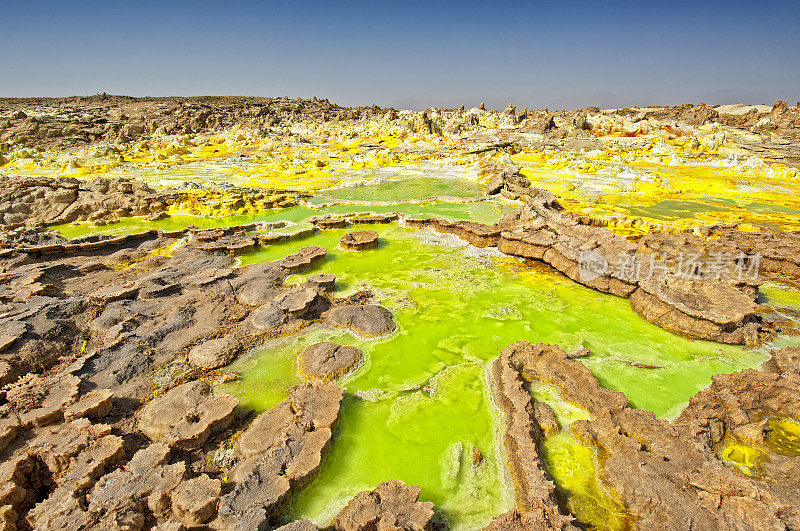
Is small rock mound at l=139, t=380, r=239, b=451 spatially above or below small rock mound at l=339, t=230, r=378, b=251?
below

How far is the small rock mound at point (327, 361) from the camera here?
6686 mm

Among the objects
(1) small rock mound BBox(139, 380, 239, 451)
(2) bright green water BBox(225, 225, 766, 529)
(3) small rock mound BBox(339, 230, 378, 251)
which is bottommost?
(2) bright green water BBox(225, 225, 766, 529)

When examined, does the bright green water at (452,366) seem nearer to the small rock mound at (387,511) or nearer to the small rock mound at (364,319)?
the small rock mound at (364,319)

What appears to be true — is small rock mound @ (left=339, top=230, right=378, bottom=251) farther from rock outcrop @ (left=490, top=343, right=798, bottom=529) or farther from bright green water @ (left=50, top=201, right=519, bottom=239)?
rock outcrop @ (left=490, top=343, right=798, bottom=529)

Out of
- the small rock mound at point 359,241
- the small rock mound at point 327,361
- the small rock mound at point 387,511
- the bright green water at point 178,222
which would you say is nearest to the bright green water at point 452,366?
the small rock mound at point 327,361

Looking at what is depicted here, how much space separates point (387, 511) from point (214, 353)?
4505 millimetres

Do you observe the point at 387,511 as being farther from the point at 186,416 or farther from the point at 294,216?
the point at 294,216

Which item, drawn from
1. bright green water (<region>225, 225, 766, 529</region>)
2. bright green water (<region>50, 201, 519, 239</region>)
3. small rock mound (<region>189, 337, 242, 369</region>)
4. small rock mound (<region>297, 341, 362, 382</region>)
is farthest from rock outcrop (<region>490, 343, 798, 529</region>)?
bright green water (<region>50, 201, 519, 239</region>)

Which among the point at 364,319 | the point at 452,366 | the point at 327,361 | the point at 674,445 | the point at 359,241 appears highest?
the point at 359,241

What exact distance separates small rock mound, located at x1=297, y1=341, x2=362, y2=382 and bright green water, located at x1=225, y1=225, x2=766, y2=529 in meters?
0.20

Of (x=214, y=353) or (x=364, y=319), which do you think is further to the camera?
(x=364, y=319)

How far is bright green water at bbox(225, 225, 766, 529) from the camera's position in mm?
4910

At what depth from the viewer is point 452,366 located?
7105mm

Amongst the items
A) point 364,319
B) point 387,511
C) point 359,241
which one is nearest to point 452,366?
point 364,319
